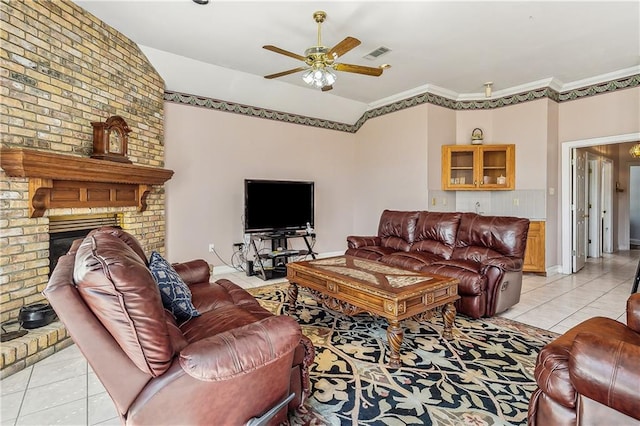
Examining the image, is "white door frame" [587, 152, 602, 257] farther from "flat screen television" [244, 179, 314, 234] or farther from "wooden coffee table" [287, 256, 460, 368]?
"wooden coffee table" [287, 256, 460, 368]

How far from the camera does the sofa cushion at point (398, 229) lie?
4459 mm

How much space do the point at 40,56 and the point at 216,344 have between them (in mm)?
3006

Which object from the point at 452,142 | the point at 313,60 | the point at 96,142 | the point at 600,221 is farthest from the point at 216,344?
the point at 600,221

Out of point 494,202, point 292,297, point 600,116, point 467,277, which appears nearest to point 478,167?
point 494,202

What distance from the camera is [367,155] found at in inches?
257

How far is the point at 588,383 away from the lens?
1.23m

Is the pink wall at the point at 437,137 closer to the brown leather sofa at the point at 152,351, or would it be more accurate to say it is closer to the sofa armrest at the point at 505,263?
the sofa armrest at the point at 505,263

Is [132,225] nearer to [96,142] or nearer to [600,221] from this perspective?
[96,142]

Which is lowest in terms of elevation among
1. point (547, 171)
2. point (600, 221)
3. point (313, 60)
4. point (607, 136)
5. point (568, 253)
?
point (568, 253)

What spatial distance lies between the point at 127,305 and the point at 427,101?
5272mm

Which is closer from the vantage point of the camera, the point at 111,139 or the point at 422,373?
the point at 422,373

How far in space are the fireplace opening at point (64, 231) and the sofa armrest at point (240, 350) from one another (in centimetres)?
253

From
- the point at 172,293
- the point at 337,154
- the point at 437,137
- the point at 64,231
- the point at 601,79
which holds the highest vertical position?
the point at 601,79

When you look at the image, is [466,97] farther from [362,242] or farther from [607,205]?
[607,205]
